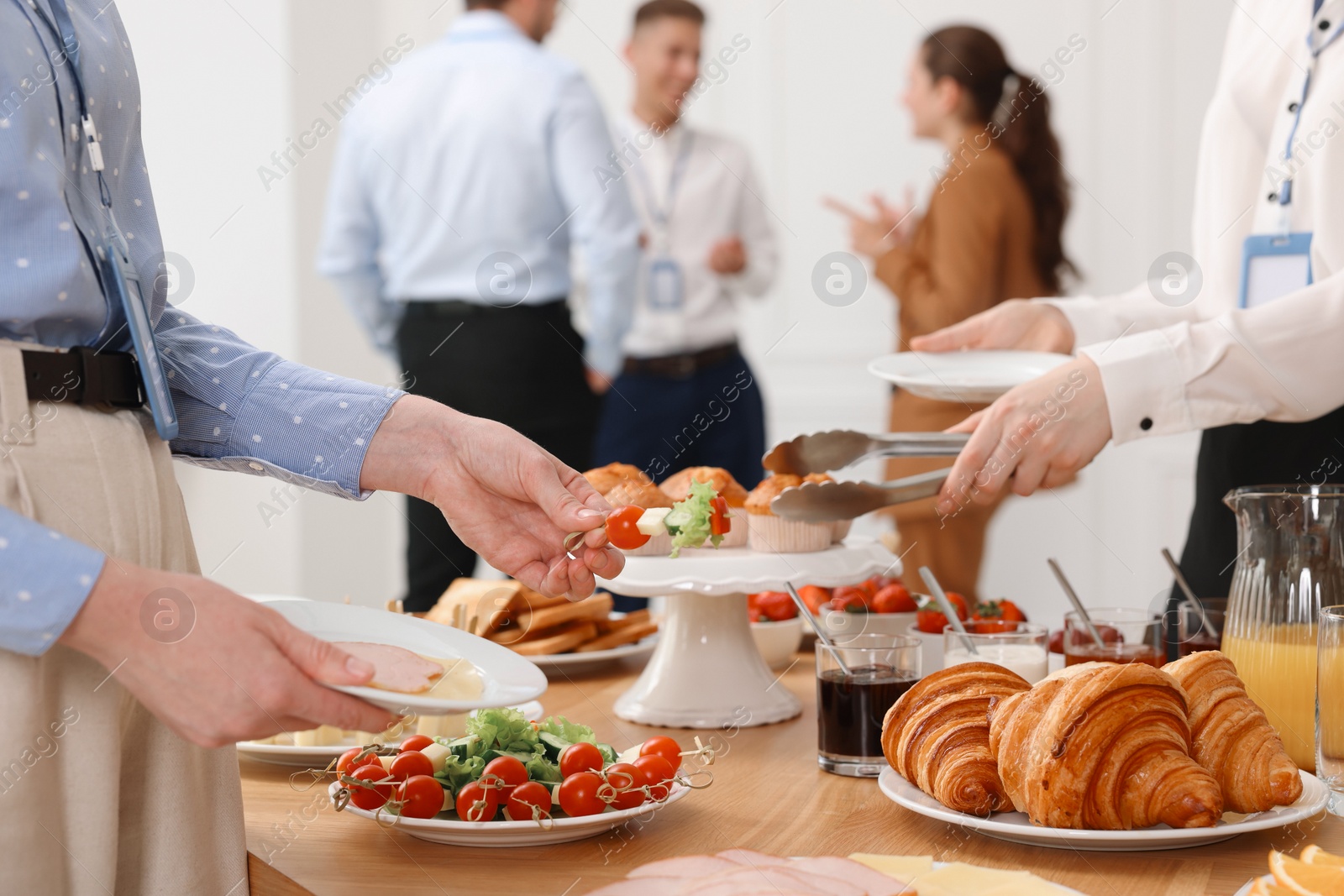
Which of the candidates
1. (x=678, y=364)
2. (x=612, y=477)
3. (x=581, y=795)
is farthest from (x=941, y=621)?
(x=678, y=364)

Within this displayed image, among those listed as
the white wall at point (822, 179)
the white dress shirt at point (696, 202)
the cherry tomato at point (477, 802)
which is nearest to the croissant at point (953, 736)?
the cherry tomato at point (477, 802)

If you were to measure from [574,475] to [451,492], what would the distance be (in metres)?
0.12

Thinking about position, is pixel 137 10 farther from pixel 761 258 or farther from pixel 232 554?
pixel 761 258

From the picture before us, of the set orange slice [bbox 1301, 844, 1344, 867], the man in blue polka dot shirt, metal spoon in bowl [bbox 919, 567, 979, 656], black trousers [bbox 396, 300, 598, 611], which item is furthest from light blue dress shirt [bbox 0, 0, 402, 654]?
black trousers [bbox 396, 300, 598, 611]

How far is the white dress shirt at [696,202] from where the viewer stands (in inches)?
173

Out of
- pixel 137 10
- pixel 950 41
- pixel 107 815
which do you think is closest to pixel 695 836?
pixel 107 815

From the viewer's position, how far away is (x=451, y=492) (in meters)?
1.10

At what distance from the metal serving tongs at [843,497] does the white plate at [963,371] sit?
25cm

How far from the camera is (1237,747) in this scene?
983 millimetres

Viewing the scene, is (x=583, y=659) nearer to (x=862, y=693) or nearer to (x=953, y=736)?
(x=862, y=693)

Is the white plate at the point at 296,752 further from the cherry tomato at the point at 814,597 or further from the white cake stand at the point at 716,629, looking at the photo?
the cherry tomato at the point at 814,597

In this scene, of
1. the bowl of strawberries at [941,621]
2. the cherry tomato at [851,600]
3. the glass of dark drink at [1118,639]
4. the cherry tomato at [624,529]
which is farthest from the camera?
the cherry tomato at [851,600]

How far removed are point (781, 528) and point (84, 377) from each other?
2.72 ft

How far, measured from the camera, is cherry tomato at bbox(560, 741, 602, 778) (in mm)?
1055
